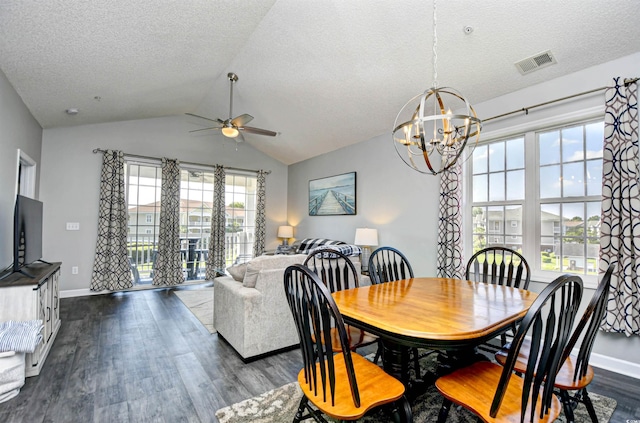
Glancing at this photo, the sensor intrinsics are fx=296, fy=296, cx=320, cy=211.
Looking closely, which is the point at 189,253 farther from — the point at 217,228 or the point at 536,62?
the point at 536,62

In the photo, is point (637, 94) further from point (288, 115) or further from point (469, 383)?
point (288, 115)

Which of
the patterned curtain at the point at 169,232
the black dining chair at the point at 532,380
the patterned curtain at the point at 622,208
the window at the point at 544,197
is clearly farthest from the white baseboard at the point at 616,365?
the patterned curtain at the point at 169,232

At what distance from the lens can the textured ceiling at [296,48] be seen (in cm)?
235

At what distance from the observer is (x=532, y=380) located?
1.27 m

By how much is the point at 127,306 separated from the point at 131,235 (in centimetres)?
158

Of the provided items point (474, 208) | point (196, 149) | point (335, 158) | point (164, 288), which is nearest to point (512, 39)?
point (474, 208)

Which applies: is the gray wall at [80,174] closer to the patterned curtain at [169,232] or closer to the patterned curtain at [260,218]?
the patterned curtain at [169,232]

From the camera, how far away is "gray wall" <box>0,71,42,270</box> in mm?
2908

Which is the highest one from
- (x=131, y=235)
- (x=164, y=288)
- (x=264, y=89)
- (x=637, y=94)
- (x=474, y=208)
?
(x=264, y=89)

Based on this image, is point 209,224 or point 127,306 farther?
point 209,224

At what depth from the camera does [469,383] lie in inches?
58.3

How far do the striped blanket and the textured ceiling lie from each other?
224 centimetres

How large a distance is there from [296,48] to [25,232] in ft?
10.7

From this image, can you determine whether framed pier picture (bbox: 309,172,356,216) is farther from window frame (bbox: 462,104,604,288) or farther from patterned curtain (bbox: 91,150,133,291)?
patterned curtain (bbox: 91,150,133,291)
